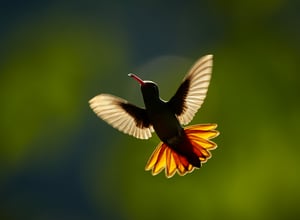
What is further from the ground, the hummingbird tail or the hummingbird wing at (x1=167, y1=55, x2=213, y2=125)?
the hummingbird wing at (x1=167, y1=55, x2=213, y2=125)

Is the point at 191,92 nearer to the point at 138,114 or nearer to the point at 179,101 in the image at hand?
the point at 179,101

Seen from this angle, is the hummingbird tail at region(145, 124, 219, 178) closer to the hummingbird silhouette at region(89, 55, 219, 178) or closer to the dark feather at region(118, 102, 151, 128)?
the hummingbird silhouette at region(89, 55, 219, 178)

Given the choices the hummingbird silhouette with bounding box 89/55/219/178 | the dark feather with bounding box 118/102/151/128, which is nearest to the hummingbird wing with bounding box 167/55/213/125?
the hummingbird silhouette with bounding box 89/55/219/178

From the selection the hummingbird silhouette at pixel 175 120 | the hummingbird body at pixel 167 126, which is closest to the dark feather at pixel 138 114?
the hummingbird silhouette at pixel 175 120

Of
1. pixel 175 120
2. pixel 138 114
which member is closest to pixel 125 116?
pixel 138 114

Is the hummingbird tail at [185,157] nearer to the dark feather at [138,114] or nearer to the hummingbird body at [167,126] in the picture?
the hummingbird body at [167,126]

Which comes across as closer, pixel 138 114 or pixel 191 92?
pixel 191 92
